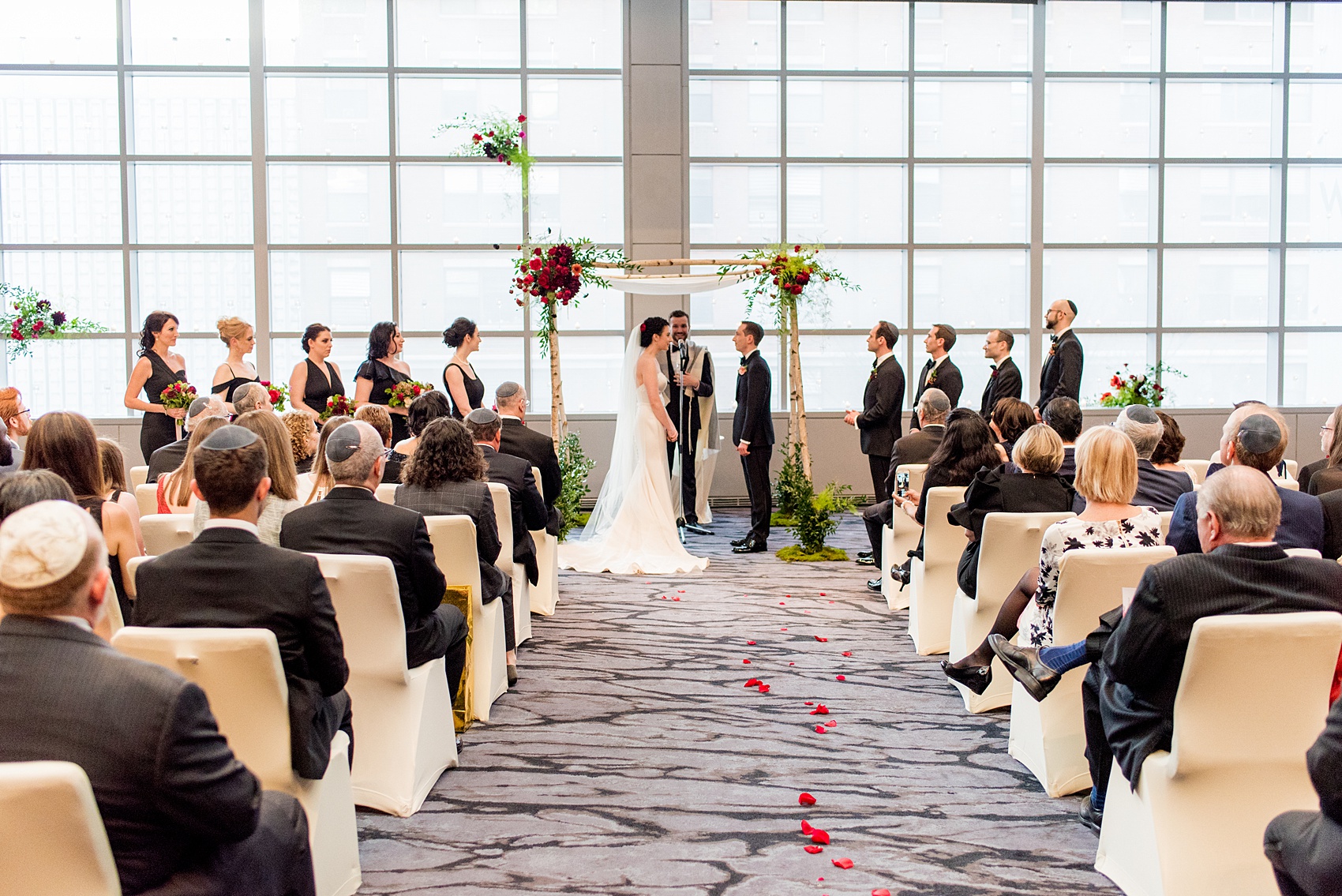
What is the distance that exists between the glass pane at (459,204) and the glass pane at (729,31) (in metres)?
2.32

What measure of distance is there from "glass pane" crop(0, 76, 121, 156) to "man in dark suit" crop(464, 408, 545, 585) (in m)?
7.64

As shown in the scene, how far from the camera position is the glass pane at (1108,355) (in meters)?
11.6

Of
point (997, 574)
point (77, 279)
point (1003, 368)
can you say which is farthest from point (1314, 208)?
point (77, 279)

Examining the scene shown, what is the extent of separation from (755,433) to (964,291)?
13.7ft

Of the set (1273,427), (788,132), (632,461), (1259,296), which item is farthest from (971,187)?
(1273,427)

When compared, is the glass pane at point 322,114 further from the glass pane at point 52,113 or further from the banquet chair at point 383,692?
the banquet chair at point 383,692

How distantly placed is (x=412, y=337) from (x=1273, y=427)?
29.0ft

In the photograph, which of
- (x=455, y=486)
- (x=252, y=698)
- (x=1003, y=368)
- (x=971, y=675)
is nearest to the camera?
(x=252, y=698)

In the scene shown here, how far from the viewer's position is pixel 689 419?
9695 mm

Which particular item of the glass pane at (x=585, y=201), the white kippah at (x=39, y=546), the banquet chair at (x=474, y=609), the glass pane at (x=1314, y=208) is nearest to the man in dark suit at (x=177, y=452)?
the banquet chair at (x=474, y=609)

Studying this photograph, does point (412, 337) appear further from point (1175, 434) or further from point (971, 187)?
point (1175, 434)

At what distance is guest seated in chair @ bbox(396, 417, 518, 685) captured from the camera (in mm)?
4527

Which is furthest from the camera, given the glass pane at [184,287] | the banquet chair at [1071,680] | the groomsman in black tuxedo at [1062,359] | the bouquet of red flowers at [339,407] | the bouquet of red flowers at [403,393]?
the glass pane at [184,287]

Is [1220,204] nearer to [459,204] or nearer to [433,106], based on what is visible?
[459,204]
